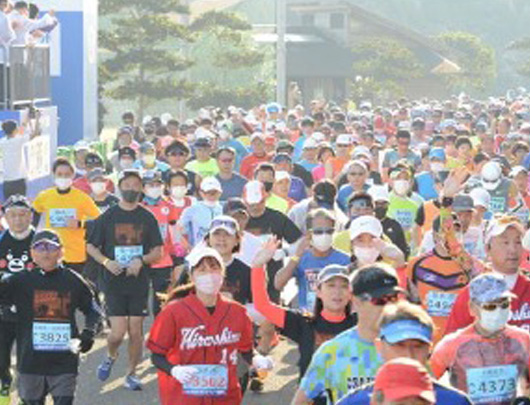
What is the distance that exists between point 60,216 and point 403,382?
10.0 m

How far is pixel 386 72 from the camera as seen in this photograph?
71438mm

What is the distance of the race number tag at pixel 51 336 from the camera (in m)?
10.0

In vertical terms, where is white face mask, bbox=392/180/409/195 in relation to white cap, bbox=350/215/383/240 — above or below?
below

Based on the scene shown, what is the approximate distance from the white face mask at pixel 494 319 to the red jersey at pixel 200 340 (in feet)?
6.02

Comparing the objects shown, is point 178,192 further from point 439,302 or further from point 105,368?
point 439,302

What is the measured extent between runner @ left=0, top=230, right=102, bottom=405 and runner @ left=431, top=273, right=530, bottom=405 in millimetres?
3259

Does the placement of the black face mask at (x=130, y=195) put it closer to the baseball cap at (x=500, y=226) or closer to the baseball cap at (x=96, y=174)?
the baseball cap at (x=96, y=174)

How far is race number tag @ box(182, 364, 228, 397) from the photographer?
8.62 metres

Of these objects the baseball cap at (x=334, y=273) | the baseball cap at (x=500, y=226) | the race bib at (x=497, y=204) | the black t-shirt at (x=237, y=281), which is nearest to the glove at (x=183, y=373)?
the baseball cap at (x=334, y=273)

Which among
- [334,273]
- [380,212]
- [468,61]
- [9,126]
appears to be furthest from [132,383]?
[468,61]

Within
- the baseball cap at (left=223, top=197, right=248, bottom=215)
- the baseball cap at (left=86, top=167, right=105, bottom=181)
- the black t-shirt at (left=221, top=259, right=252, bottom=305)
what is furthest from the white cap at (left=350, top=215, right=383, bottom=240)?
the baseball cap at (left=86, top=167, right=105, bottom=181)

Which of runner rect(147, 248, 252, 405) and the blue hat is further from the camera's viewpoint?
the blue hat

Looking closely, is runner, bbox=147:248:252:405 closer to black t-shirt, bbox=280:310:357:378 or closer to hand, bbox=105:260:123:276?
black t-shirt, bbox=280:310:357:378

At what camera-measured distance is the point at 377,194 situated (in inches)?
543
